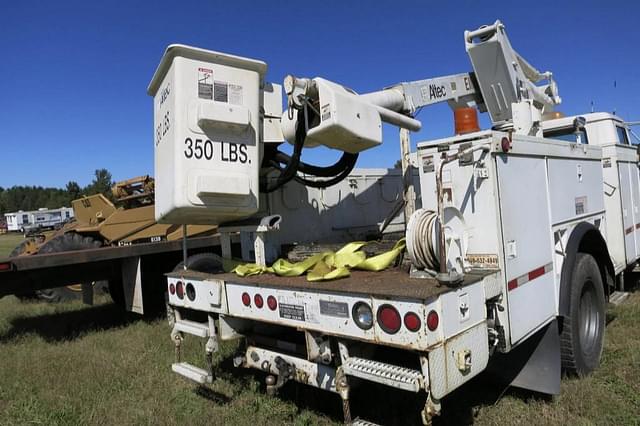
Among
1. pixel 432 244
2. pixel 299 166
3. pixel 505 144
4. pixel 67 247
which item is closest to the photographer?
pixel 432 244

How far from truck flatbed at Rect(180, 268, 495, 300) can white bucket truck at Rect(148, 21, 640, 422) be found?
2cm

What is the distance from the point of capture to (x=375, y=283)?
9.24ft

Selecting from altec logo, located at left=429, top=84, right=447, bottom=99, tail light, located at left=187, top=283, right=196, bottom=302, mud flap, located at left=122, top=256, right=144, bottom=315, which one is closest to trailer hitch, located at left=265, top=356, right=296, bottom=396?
tail light, located at left=187, top=283, right=196, bottom=302

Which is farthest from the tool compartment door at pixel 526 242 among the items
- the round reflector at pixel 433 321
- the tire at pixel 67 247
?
the tire at pixel 67 247

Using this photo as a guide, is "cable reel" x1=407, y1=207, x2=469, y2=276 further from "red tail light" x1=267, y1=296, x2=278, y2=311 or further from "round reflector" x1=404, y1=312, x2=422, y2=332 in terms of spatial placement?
"red tail light" x1=267, y1=296, x2=278, y2=311

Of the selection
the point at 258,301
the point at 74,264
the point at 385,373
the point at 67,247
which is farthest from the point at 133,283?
the point at 385,373

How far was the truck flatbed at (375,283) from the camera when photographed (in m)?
2.46

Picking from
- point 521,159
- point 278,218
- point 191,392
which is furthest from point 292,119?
point 191,392

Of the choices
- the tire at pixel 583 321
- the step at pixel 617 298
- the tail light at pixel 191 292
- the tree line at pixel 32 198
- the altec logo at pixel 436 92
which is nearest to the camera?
the tire at pixel 583 321

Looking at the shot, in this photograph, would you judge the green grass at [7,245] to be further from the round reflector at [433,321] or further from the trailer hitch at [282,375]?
the round reflector at [433,321]

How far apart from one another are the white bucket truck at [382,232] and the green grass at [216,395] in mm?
275

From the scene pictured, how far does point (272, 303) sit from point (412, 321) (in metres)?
1.06

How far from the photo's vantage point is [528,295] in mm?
3037

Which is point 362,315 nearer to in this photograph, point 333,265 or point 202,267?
point 333,265
